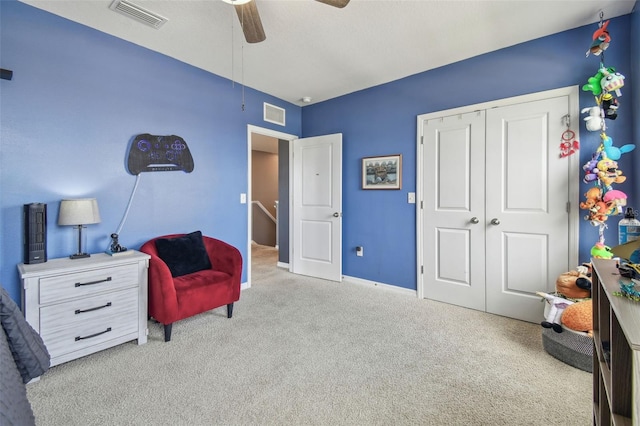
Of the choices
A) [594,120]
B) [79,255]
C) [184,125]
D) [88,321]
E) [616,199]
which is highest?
[184,125]

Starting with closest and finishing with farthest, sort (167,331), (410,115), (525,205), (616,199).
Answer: (616,199) → (167,331) → (525,205) → (410,115)

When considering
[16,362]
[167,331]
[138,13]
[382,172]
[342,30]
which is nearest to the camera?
[16,362]

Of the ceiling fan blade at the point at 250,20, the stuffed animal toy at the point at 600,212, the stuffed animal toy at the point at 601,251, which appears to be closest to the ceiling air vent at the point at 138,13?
the ceiling fan blade at the point at 250,20

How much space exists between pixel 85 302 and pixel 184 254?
2.76 ft

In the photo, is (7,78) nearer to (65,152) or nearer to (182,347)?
(65,152)

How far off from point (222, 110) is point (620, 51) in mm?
3747

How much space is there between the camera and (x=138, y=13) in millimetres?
2246

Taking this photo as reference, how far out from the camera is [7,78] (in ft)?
6.77

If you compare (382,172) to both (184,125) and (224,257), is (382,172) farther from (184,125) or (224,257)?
(184,125)

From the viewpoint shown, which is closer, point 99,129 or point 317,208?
point 99,129

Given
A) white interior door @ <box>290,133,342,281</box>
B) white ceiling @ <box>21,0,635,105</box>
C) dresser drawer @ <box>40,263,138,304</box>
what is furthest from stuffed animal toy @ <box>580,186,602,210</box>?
dresser drawer @ <box>40,263,138,304</box>

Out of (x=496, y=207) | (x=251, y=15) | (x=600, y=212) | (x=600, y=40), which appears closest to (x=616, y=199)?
(x=600, y=212)

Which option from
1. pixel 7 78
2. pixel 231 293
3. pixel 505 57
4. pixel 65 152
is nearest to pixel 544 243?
pixel 505 57

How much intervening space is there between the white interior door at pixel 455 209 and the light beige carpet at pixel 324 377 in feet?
1.29
